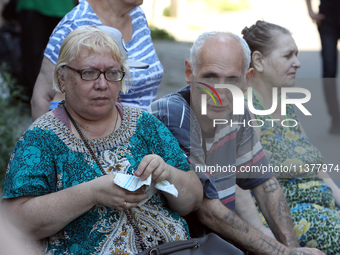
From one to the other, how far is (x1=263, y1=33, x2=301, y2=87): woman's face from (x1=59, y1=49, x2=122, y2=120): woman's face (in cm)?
133

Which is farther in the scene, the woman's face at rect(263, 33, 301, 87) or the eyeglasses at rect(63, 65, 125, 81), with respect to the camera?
the woman's face at rect(263, 33, 301, 87)

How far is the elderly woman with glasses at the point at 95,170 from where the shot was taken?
228 centimetres

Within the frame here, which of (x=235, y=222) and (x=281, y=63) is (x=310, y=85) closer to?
(x=281, y=63)

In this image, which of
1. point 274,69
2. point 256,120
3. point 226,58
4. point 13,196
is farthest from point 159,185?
point 274,69

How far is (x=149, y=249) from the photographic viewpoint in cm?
231

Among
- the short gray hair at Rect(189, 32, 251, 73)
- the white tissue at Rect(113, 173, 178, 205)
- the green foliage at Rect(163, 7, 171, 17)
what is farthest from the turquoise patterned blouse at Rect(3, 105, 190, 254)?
the green foliage at Rect(163, 7, 171, 17)

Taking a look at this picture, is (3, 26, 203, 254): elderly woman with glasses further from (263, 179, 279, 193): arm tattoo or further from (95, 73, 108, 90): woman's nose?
(263, 179, 279, 193): arm tattoo

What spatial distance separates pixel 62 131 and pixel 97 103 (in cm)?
19

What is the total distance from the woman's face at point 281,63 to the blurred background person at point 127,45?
650 millimetres

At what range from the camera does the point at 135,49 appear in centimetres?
355

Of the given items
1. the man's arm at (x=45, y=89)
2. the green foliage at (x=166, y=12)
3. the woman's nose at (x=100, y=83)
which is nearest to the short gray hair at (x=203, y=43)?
the woman's nose at (x=100, y=83)

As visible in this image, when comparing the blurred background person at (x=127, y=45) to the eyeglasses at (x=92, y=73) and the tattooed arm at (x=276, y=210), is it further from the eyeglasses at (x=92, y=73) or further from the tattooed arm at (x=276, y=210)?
the tattooed arm at (x=276, y=210)

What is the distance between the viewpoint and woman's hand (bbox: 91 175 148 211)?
89.6 inches

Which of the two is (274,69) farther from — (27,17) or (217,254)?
(27,17)
